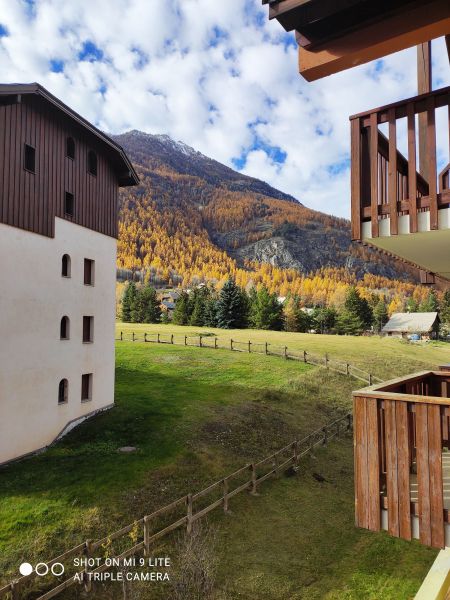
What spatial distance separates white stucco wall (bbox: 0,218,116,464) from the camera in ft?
63.1

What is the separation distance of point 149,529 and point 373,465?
38.2 ft

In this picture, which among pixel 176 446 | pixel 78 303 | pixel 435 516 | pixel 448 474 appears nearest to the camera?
pixel 435 516

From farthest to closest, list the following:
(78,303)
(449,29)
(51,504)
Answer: (78,303) → (51,504) → (449,29)

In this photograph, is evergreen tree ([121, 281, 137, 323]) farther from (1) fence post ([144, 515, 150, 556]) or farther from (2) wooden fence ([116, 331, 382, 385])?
(1) fence post ([144, 515, 150, 556])

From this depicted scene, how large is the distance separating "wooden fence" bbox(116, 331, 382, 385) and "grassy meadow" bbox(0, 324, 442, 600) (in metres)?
8.44

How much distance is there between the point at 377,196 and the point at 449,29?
223 centimetres

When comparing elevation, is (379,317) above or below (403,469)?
above

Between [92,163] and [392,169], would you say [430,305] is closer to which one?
[92,163]

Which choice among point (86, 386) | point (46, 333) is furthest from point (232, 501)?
point (46, 333)

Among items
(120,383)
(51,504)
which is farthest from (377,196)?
(120,383)

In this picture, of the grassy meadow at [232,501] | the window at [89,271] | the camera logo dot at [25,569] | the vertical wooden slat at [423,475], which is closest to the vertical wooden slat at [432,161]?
the vertical wooden slat at [423,475]

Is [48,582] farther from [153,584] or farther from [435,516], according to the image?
[435,516]

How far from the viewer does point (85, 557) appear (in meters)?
13.4

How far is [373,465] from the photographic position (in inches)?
243
